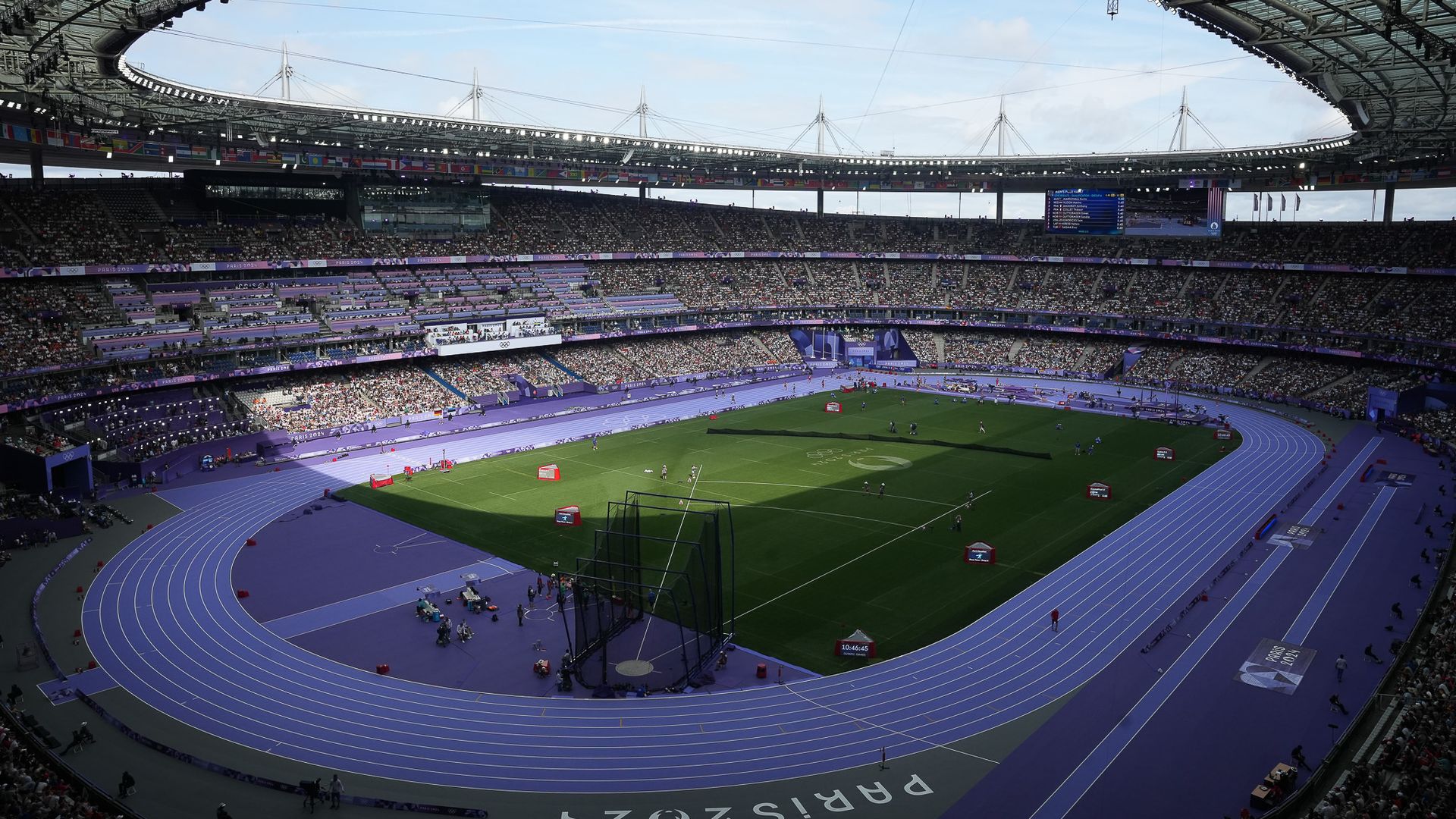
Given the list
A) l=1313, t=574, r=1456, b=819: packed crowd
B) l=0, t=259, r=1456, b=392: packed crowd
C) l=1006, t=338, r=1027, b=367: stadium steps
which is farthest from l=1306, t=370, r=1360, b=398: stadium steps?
l=1313, t=574, r=1456, b=819: packed crowd

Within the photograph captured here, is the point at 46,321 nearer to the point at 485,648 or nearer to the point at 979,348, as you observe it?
the point at 485,648

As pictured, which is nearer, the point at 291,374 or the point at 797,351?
the point at 291,374

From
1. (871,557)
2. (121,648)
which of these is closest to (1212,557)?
(871,557)

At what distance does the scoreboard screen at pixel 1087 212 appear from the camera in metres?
82.9

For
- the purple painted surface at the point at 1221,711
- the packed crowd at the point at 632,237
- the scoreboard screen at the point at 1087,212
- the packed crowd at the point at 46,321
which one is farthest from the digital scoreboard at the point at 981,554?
the scoreboard screen at the point at 1087,212

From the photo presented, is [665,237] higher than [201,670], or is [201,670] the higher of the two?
[665,237]


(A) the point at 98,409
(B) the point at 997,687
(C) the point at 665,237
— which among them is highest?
(C) the point at 665,237

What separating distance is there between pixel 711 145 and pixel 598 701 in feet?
186

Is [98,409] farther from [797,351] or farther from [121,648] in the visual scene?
[797,351]

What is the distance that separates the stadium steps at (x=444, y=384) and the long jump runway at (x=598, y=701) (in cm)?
3152

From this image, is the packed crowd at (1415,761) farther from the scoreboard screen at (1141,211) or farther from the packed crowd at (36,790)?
the scoreboard screen at (1141,211)

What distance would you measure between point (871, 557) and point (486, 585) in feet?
46.6

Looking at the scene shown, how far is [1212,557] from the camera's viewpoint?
3444cm

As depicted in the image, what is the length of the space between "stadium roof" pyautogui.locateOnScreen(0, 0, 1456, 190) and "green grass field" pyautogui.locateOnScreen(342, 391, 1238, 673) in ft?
62.6
